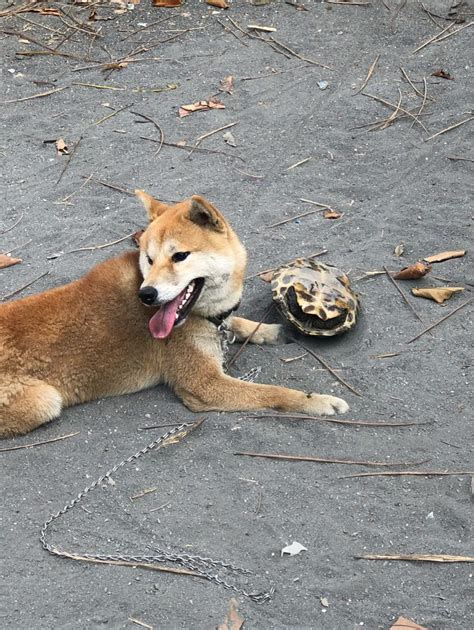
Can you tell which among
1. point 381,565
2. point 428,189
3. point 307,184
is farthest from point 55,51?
point 381,565

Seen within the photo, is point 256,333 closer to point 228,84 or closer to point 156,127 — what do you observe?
point 156,127

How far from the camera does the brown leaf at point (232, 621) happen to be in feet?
12.3

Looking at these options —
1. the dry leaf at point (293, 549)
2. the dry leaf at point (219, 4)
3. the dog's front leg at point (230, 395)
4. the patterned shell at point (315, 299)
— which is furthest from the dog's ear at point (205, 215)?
the dry leaf at point (219, 4)

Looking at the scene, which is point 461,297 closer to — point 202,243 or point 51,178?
point 202,243

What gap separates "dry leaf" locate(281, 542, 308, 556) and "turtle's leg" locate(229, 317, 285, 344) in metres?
1.84

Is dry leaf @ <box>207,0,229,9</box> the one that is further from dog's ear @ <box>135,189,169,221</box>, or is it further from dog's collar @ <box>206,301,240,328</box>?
dog's collar @ <box>206,301,240,328</box>

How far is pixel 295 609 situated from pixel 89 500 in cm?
129

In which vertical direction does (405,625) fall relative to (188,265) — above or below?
below

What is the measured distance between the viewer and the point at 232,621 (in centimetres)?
377

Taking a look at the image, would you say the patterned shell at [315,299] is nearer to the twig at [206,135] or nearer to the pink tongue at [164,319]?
the pink tongue at [164,319]

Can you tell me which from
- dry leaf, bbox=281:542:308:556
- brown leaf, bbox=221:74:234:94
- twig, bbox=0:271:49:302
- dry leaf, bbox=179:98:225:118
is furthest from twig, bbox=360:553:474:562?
brown leaf, bbox=221:74:234:94

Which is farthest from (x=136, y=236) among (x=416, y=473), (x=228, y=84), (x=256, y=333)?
(x=416, y=473)

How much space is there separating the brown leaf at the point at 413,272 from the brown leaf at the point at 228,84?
10.4 feet

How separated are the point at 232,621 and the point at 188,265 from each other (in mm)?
2061
